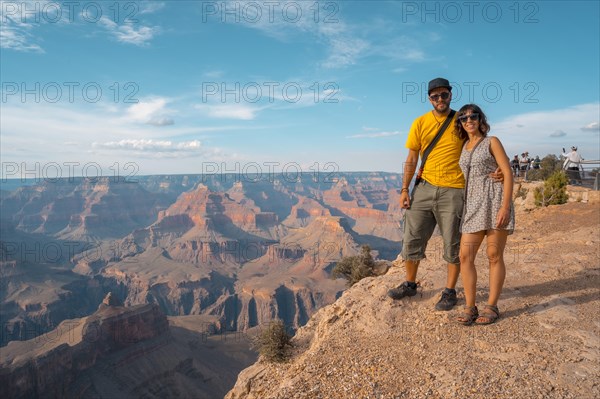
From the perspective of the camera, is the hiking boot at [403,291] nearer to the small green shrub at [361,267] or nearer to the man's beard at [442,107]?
the man's beard at [442,107]

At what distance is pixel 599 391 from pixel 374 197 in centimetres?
16812

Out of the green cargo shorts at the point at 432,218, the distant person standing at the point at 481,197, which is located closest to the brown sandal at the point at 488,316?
the distant person standing at the point at 481,197

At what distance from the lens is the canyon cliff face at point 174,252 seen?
6069 centimetres

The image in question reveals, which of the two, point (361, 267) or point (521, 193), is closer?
point (361, 267)

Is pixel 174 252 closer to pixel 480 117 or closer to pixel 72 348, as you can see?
pixel 72 348

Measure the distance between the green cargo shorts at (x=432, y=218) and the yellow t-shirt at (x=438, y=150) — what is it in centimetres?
9

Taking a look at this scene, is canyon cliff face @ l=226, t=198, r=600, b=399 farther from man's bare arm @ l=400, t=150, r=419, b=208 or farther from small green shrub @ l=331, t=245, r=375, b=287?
small green shrub @ l=331, t=245, r=375, b=287

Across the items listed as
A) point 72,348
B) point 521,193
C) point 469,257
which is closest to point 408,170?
point 469,257

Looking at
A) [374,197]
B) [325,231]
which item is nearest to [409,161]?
[325,231]

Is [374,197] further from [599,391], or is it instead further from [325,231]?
[599,391]

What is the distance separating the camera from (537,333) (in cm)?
359

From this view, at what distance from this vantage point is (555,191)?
12641 mm

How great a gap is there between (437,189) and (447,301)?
4.28 feet

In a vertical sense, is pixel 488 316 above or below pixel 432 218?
below
